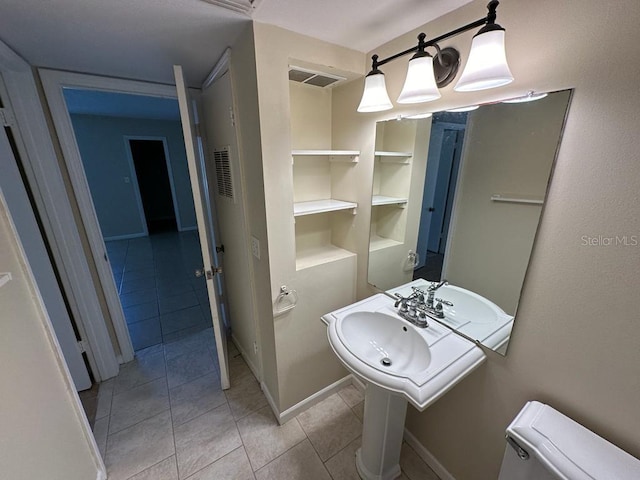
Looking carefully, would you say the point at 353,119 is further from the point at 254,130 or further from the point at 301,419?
the point at 301,419

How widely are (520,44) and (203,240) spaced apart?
1.64 meters

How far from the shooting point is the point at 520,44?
0.82 metres

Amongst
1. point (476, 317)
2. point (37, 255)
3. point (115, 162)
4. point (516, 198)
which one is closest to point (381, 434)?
point (476, 317)

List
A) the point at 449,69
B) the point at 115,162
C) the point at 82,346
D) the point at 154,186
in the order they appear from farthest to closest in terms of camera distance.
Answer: the point at 154,186
the point at 115,162
the point at 82,346
the point at 449,69

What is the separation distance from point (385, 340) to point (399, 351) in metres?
0.08

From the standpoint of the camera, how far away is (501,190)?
98cm

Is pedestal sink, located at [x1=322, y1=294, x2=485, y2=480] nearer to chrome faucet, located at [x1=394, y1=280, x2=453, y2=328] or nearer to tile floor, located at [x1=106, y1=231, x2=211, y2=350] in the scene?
chrome faucet, located at [x1=394, y1=280, x2=453, y2=328]

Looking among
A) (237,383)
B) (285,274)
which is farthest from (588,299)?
(237,383)

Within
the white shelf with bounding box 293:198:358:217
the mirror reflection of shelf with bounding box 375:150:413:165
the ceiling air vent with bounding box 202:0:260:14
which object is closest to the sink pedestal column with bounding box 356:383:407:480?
the white shelf with bounding box 293:198:358:217

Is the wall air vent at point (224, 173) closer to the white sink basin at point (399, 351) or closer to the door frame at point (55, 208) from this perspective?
the door frame at point (55, 208)

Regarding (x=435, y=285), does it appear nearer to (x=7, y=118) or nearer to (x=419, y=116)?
(x=419, y=116)

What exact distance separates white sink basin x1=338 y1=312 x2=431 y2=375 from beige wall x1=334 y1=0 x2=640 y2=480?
33 centimetres

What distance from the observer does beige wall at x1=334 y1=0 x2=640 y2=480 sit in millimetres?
665

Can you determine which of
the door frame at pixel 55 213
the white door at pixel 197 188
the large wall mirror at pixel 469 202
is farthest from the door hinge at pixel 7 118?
the large wall mirror at pixel 469 202
